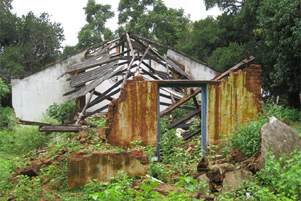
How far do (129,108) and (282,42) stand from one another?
978cm

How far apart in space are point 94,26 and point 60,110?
13559 millimetres

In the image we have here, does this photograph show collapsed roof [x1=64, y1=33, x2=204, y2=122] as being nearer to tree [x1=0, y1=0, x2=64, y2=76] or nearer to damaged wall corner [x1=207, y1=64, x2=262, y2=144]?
damaged wall corner [x1=207, y1=64, x2=262, y2=144]

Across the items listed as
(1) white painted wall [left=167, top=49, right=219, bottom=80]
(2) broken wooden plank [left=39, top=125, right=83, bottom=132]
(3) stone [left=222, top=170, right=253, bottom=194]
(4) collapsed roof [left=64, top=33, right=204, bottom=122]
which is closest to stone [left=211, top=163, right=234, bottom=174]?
(3) stone [left=222, top=170, right=253, bottom=194]

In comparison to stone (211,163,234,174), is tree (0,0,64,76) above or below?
above

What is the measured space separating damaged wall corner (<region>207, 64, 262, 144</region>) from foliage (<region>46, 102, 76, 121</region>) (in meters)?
8.39

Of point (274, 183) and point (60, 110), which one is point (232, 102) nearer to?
point (274, 183)

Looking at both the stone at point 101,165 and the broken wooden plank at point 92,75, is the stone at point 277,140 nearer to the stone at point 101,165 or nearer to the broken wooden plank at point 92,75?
the stone at point 101,165

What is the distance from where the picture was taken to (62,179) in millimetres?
7207

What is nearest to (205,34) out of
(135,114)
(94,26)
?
(94,26)

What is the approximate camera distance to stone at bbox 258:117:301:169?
6.86 meters

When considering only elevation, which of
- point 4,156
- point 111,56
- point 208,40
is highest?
point 208,40

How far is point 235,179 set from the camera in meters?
6.66

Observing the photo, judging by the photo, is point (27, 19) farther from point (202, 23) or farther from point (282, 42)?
point (282, 42)

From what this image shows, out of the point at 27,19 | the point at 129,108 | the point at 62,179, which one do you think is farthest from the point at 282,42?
the point at 27,19
